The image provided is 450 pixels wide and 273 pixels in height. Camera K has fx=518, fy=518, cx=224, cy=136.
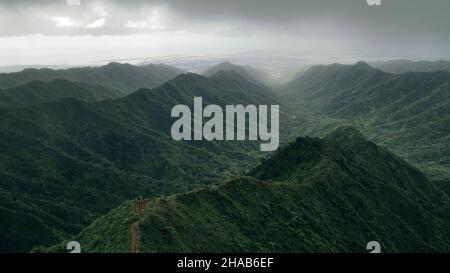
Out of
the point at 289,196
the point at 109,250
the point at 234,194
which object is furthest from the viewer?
the point at 289,196

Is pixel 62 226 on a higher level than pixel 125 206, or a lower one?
lower

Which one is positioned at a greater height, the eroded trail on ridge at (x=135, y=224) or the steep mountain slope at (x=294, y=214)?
the eroded trail on ridge at (x=135, y=224)

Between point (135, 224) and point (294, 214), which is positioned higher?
point (135, 224)

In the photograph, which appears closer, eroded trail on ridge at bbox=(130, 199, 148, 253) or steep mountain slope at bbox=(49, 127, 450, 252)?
eroded trail on ridge at bbox=(130, 199, 148, 253)

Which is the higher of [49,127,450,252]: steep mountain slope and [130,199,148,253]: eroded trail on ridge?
[130,199,148,253]: eroded trail on ridge

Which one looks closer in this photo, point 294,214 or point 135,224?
point 135,224

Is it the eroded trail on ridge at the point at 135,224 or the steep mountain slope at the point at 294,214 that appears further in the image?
the steep mountain slope at the point at 294,214
